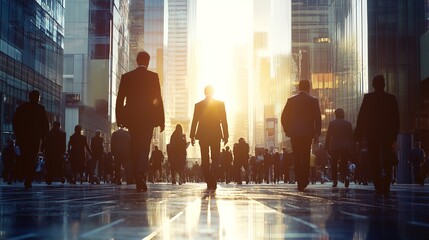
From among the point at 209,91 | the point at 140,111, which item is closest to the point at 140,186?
the point at 140,111

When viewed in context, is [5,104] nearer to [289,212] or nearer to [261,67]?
[289,212]

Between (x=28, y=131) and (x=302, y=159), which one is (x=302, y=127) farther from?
(x=28, y=131)

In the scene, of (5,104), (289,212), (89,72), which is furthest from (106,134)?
(289,212)

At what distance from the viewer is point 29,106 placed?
577 inches

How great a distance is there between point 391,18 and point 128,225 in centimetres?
4874

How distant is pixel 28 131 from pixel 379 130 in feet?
23.7

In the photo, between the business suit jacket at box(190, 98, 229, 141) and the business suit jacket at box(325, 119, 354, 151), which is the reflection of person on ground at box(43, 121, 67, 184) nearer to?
the business suit jacket at box(190, 98, 229, 141)

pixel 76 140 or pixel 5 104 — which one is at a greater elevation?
pixel 5 104

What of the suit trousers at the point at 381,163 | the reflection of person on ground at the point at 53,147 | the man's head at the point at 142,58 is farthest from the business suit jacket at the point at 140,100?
the reflection of person on ground at the point at 53,147

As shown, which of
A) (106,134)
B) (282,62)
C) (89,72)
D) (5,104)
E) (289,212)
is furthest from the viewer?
(282,62)

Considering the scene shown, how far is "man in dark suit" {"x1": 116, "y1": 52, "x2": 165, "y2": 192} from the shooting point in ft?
36.9

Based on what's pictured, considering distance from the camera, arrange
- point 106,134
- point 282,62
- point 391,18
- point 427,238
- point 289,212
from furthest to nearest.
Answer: point 282,62 < point 106,134 < point 391,18 < point 289,212 < point 427,238

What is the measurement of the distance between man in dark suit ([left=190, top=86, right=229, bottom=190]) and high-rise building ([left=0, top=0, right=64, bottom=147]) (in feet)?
111

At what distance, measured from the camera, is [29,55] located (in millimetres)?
53188
